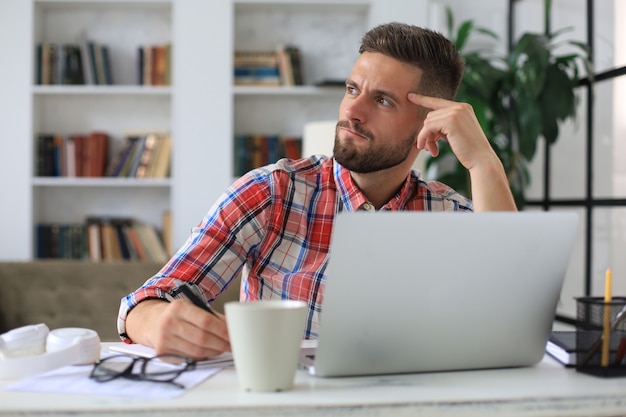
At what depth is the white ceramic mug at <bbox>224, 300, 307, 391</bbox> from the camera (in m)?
0.83

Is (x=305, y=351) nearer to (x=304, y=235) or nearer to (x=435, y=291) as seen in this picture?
(x=435, y=291)

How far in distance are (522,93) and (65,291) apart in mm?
2142

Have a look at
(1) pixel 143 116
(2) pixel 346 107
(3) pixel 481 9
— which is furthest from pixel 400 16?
(2) pixel 346 107

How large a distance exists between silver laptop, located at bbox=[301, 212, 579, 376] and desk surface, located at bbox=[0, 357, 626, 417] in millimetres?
34

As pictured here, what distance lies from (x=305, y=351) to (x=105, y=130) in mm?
3358

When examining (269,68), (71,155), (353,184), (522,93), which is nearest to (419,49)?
(353,184)

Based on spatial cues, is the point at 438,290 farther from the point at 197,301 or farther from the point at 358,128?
the point at 358,128

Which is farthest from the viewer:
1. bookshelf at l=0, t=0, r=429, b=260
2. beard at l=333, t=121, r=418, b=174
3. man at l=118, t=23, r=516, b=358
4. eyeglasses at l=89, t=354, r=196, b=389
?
bookshelf at l=0, t=0, r=429, b=260

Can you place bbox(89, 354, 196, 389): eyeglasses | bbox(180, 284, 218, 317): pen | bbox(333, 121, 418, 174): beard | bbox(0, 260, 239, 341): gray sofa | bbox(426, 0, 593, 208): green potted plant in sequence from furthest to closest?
bbox(426, 0, 593, 208): green potted plant
bbox(0, 260, 239, 341): gray sofa
bbox(333, 121, 418, 174): beard
bbox(180, 284, 218, 317): pen
bbox(89, 354, 196, 389): eyeglasses

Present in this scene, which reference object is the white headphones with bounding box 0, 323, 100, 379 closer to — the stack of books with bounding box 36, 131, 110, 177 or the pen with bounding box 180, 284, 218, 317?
the pen with bounding box 180, 284, 218, 317

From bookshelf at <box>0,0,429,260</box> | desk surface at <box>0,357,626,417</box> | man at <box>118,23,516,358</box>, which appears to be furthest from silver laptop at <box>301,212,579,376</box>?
bookshelf at <box>0,0,429,260</box>

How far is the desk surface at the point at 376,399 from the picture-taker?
773mm

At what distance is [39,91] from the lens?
3.93 m

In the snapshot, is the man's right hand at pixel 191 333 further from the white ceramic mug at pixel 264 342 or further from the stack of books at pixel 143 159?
the stack of books at pixel 143 159
